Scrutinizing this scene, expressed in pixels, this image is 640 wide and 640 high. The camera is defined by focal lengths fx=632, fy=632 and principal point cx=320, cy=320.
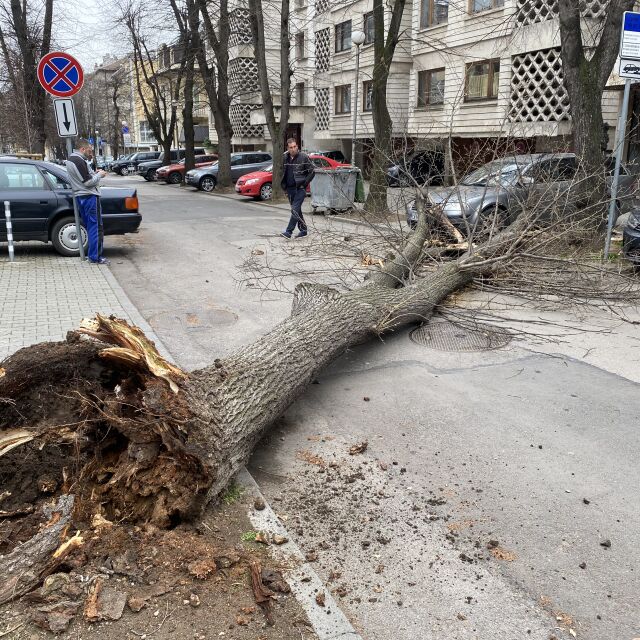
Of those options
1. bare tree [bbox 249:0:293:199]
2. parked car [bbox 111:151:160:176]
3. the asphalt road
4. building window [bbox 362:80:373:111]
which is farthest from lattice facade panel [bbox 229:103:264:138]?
the asphalt road

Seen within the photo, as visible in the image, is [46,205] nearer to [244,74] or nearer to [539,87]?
[539,87]

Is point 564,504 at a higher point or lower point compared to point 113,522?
lower

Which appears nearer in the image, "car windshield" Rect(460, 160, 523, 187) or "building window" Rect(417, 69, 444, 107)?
"car windshield" Rect(460, 160, 523, 187)

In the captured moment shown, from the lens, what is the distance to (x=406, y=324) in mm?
7141

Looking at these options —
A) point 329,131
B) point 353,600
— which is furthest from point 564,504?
point 329,131

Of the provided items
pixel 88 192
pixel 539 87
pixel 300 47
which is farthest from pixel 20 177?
pixel 300 47

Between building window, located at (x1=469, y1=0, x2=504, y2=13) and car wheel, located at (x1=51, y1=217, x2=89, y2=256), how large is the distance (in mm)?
19853

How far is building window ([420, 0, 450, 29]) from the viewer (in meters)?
26.9

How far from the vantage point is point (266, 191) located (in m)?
24.0

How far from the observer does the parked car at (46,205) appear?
10523 mm

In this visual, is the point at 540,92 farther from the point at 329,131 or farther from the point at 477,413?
the point at 477,413

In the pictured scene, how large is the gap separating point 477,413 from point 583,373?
55.1 inches

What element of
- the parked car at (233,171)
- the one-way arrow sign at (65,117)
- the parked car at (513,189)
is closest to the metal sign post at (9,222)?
the one-way arrow sign at (65,117)

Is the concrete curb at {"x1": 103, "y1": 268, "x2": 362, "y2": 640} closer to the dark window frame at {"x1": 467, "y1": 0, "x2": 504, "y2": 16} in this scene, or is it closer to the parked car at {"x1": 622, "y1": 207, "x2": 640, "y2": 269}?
the parked car at {"x1": 622, "y1": 207, "x2": 640, "y2": 269}
